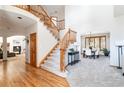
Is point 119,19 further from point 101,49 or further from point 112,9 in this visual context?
point 101,49

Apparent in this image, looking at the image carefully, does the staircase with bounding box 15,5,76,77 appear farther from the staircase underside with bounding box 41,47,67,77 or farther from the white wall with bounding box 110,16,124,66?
the white wall with bounding box 110,16,124,66

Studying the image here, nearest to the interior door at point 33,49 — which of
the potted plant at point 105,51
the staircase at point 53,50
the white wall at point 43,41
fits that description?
the white wall at point 43,41

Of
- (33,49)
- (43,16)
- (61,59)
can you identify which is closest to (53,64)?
(61,59)

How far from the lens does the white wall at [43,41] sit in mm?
6547

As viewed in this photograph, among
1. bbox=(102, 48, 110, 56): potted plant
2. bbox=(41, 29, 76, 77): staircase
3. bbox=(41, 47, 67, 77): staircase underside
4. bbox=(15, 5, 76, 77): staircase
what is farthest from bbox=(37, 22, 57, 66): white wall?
bbox=(102, 48, 110, 56): potted plant

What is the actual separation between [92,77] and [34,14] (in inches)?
164

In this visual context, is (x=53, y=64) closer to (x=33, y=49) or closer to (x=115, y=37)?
(x=33, y=49)

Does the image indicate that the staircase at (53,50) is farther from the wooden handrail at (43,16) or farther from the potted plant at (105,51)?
the potted plant at (105,51)

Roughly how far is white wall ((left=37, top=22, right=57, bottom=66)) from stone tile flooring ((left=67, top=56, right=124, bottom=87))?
3004 mm

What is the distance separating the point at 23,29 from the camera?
341 inches

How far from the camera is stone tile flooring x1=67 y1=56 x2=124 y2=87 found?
3.23 meters

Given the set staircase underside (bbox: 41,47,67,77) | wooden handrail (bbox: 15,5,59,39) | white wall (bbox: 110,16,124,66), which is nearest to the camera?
white wall (bbox: 110,16,124,66)

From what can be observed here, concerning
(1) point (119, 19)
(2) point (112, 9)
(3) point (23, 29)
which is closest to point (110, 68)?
(1) point (119, 19)

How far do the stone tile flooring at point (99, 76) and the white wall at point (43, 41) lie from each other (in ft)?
9.86
